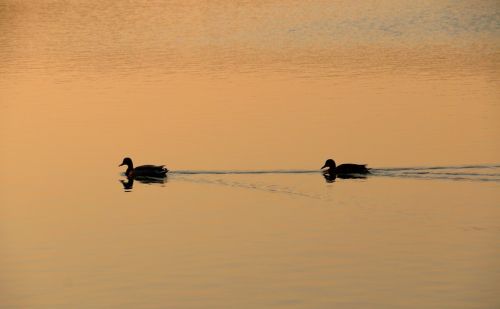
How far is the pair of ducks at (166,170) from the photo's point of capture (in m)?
34.0

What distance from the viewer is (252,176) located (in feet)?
112

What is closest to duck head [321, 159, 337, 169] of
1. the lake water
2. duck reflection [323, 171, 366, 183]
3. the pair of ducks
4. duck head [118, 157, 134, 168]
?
the pair of ducks

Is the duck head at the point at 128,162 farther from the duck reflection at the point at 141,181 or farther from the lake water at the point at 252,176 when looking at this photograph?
the duck reflection at the point at 141,181

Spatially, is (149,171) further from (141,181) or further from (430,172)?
(430,172)

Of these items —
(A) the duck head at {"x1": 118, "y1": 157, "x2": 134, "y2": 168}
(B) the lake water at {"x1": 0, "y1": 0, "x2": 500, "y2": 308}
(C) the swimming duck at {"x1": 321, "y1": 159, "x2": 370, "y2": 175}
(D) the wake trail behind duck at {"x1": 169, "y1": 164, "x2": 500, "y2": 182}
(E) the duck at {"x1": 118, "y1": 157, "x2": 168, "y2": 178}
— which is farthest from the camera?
(A) the duck head at {"x1": 118, "y1": 157, "x2": 134, "y2": 168}

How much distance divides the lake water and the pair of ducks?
29 cm

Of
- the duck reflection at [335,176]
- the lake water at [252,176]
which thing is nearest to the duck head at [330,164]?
the duck reflection at [335,176]

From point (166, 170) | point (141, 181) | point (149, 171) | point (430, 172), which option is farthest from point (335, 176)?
point (141, 181)

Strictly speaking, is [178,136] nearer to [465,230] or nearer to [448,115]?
[448,115]

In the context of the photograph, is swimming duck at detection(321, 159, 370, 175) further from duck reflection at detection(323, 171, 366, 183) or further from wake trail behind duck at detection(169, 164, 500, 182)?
wake trail behind duck at detection(169, 164, 500, 182)

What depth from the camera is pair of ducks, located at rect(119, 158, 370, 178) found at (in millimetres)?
34031

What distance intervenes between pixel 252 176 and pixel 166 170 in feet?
7.92

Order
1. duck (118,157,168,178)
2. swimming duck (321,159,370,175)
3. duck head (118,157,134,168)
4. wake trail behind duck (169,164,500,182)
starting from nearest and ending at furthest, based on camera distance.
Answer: wake trail behind duck (169,164,500,182) < swimming duck (321,159,370,175) < duck (118,157,168,178) < duck head (118,157,134,168)

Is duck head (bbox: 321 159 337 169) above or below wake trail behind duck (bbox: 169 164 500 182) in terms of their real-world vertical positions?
above
